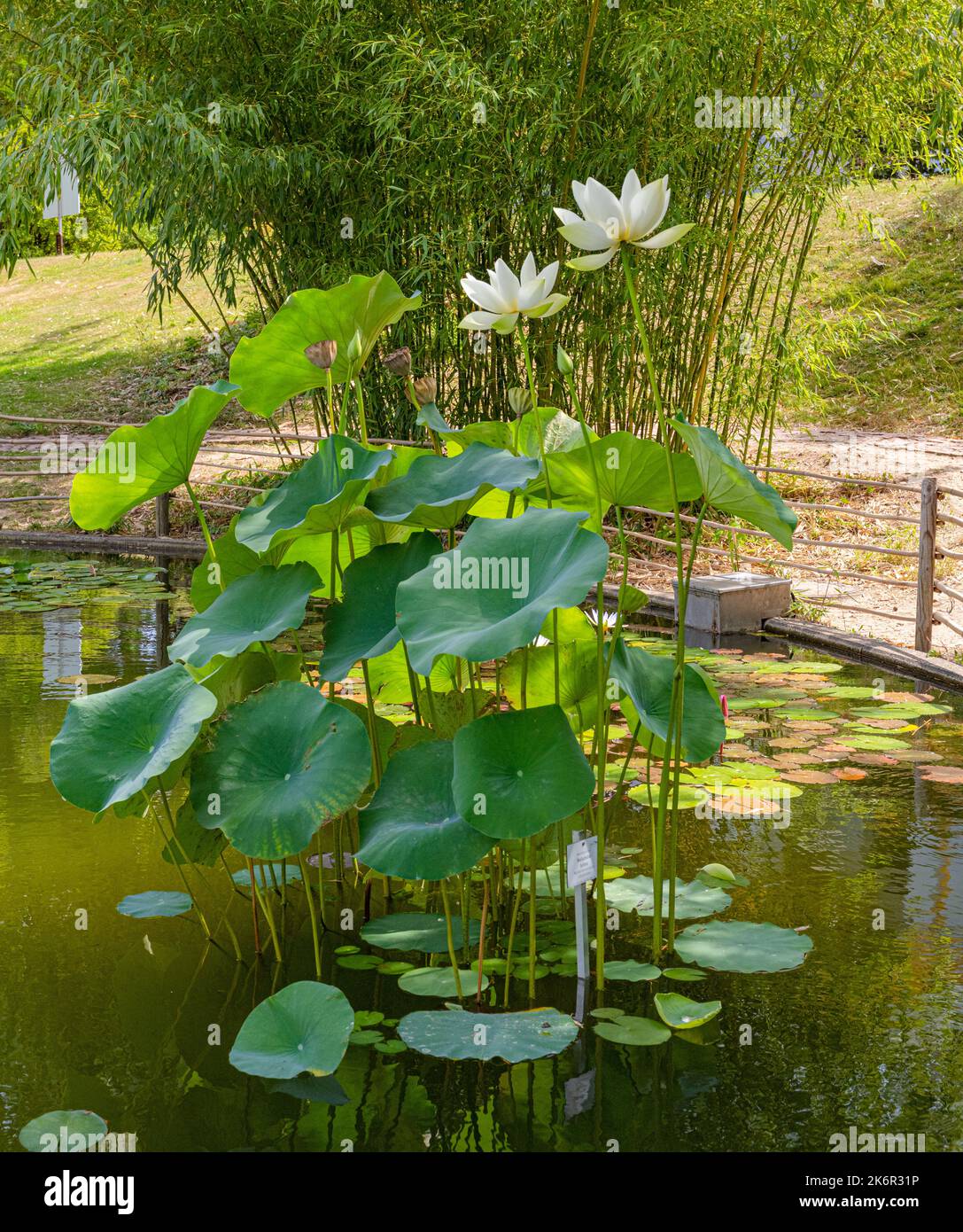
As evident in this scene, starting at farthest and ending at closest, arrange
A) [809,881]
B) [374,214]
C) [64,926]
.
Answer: [374,214]
[809,881]
[64,926]

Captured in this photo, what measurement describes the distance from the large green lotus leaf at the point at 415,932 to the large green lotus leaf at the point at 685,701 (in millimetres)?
516

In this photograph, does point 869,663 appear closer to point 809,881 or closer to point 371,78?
point 809,881

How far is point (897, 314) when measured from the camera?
10.1 meters

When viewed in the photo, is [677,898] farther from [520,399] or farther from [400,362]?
[400,362]

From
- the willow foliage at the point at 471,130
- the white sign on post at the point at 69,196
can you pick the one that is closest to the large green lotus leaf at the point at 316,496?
the willow foliage at the point at 471,130

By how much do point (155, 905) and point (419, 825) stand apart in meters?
0.81

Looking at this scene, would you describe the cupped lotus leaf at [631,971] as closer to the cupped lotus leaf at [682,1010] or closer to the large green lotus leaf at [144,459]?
the cupped lotus leaf at [682,1010]

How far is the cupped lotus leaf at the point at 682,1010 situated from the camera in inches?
84.0

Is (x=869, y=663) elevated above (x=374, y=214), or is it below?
below

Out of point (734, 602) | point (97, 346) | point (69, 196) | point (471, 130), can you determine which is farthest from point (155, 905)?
point (97, 346)

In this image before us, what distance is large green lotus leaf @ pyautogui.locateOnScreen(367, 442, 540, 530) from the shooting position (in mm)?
2150
